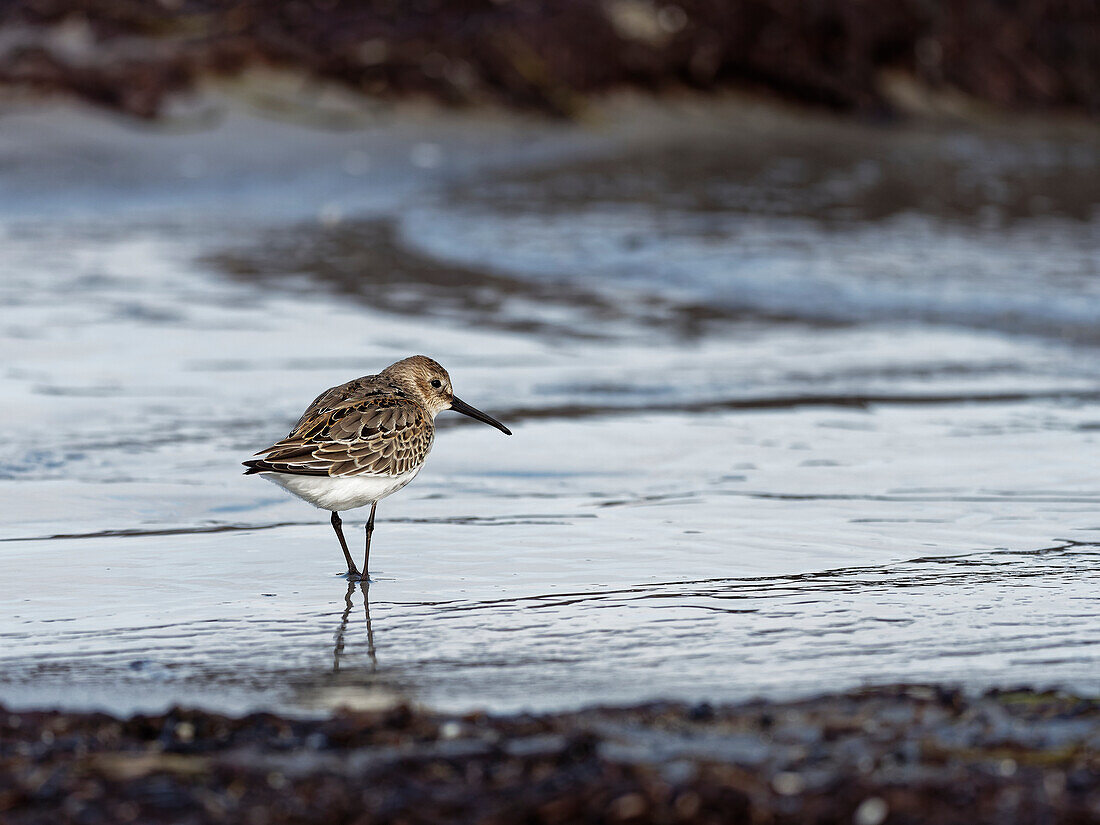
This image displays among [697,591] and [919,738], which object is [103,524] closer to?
[697,591]

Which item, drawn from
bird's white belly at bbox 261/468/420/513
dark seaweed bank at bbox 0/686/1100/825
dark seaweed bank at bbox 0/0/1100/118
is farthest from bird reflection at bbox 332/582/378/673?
dark seaweed bank at bbox 0/0/1100/118

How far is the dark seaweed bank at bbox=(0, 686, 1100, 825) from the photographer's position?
308 cm

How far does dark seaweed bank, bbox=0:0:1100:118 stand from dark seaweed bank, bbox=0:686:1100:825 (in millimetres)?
16603

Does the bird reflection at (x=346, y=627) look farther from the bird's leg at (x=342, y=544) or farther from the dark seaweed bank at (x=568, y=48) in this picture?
the dark seaweed bank at (x=568, y=48)

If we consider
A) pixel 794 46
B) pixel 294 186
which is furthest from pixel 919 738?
pixel 794 46

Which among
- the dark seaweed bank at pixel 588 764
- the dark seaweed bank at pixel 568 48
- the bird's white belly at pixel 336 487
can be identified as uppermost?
the dark seaweed bank at pixel 568 48

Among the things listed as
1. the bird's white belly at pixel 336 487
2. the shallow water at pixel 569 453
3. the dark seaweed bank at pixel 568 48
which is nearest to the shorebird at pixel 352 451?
the bird's white belly at pixel 336 487

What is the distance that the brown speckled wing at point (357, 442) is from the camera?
4762mm

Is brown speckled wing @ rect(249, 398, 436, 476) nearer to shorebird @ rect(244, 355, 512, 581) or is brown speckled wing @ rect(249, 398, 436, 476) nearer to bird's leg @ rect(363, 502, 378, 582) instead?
shorebird @ rect(244, 355, 512, 581)

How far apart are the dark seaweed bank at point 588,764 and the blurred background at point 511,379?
0.23 meters

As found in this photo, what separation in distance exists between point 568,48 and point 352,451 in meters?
18.5

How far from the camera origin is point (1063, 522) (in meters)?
5.41

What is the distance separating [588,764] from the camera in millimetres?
3260

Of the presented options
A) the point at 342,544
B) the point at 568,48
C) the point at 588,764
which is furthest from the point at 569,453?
the point at 568,48
